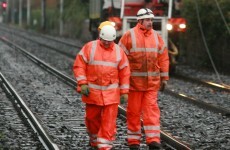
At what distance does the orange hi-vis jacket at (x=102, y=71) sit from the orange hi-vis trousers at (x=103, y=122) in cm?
12

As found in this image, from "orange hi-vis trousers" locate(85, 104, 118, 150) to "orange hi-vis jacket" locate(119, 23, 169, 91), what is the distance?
759 mm

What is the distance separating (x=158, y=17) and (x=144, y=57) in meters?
11.1

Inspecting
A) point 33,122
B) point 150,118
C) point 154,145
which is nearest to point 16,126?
point 33,122

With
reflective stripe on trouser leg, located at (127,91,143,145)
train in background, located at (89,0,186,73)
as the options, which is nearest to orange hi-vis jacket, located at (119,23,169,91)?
reflective stripe on trouser leg, located at (127,91,143,145)

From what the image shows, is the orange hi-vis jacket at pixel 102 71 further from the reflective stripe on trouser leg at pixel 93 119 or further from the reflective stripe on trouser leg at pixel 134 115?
the reflective stripe on trouser leg at pixel 134 115

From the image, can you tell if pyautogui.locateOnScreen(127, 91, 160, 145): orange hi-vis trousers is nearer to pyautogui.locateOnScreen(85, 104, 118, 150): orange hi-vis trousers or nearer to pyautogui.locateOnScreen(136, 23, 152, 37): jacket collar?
pyautogui.locateOnScreen(85, 104, 118, 150): orange hi-vis trousers

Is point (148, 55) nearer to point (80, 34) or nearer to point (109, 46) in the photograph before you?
point (109, 46)

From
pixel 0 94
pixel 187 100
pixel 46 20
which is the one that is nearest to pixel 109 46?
pixel 187 100

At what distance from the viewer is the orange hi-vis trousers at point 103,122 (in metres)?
8.26

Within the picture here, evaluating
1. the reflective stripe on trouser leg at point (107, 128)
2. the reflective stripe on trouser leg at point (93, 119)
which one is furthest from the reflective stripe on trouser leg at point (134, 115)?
the reflective stripe on trouser leg at point (107, 128)

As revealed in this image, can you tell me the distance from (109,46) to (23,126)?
10.8 feet

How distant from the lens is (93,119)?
8.55 m

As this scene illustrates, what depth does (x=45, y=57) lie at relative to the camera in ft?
95.0

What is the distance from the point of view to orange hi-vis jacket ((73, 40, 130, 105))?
8.30m
